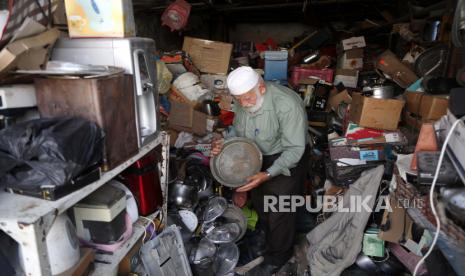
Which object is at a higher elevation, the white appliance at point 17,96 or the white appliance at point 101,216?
the white appliance at point 17,96

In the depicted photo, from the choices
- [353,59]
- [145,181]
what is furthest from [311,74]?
[145,181]

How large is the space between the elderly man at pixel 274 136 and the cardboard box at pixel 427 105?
3.03ft

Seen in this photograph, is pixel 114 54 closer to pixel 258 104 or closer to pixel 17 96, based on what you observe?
Answer: pixel 17 96

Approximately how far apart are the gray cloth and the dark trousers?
0.21m

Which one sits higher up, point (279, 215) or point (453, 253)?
point (453, 253)

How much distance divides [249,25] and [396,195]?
5.40m

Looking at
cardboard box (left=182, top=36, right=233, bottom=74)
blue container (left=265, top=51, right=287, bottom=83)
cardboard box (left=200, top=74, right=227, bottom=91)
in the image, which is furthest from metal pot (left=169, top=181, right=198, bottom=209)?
blue container (left=265, top=51, right=287, bottom=83)

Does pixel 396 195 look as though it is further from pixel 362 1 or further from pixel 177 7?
pixel 362 1

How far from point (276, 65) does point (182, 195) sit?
2444 millimetres

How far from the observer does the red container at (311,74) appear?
13.6ft

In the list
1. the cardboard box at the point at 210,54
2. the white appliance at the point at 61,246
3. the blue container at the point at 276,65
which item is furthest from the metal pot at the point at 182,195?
the blue container at the point at 276,65

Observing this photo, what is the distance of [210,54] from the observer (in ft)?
12.6

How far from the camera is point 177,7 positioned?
3.67m

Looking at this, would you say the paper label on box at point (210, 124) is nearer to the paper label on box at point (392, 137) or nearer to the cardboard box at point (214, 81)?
the cardboard box at point (214, 81)
